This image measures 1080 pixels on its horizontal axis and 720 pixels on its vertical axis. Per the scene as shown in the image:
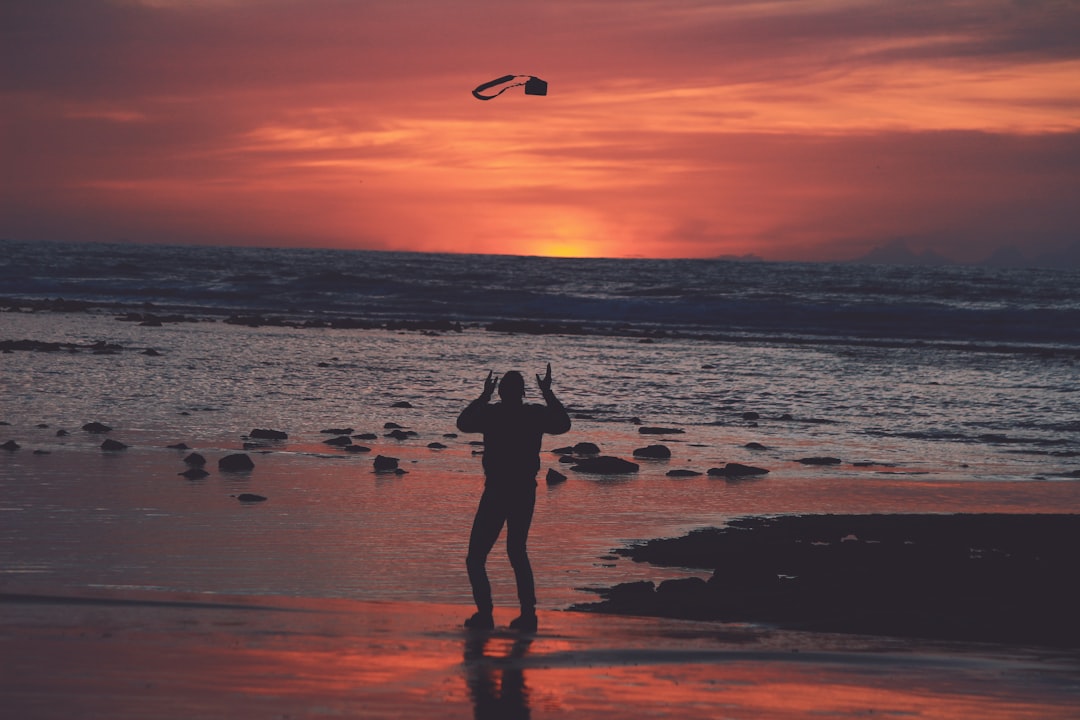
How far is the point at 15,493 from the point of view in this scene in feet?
42.0

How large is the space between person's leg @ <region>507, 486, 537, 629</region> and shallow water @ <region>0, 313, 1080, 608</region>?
0.88 meters

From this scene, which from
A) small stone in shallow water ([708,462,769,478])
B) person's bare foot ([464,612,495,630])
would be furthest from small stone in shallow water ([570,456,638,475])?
person's bare foot ([464,612,495,630])

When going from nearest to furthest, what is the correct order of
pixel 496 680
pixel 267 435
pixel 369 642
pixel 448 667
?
pixel 496 680
pixel 448 667
pixel 369 642
pixel 267 435

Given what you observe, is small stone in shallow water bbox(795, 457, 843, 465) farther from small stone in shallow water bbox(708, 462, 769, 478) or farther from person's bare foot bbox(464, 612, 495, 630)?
person's bare foot bbox(464, 612, 495, 630)

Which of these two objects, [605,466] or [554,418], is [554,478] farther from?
[554,418]

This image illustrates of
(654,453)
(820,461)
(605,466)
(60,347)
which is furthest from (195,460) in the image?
(60,347)

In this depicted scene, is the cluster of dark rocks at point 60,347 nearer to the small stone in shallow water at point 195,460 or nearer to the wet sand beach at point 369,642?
the small stone in shallow water at point 195,460

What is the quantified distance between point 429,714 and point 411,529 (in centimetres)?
573

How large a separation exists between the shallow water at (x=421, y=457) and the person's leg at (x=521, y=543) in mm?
878

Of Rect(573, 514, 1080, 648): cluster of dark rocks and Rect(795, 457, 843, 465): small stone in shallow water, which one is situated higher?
Rect(573, 514, 1080, 648): cluster of dark rocks

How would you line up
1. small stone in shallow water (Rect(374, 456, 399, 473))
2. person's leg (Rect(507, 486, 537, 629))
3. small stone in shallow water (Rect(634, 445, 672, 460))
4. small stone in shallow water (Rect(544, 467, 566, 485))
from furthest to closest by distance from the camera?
small stone in shallow water (Rect(634, 445, 672, 460))
small stone in shallow water (Rect(374, 456, 399, 473))
small stone in shallow water (Rect(544, 467, 566, 485))
person's leg (Rect(507, 486, 537, 629))

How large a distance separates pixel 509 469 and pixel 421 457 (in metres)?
8.17

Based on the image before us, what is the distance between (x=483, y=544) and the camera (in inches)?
347

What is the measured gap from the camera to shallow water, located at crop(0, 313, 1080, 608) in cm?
1057
